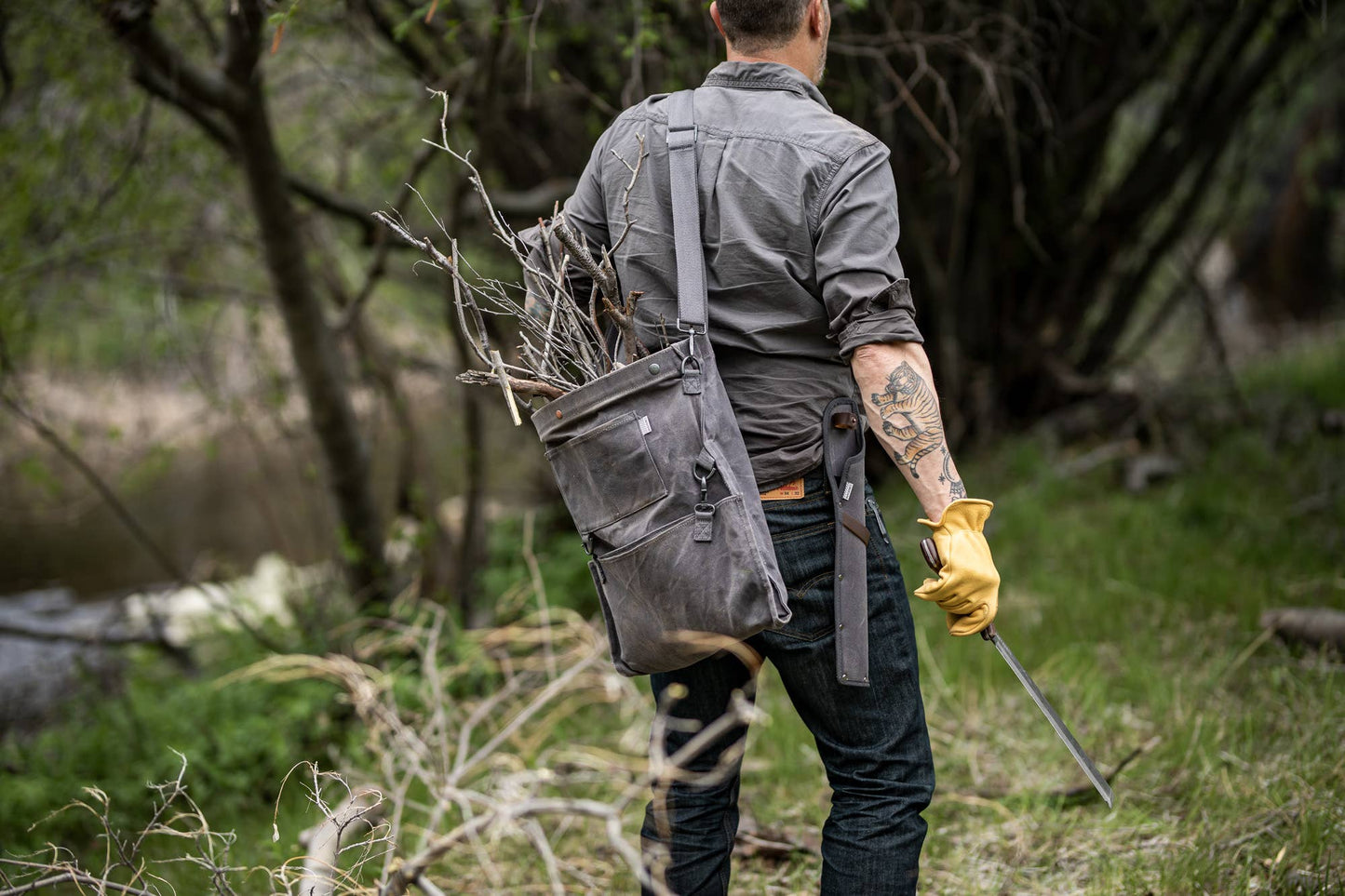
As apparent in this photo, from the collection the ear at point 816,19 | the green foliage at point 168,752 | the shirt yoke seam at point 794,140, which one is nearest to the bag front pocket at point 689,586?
the shirt yoke seam at point 794,140

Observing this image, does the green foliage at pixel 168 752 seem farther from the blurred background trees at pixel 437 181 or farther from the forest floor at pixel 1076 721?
the blurred background trees at pixel 437 181

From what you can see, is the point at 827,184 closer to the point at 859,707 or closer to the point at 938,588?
the point at 938,588

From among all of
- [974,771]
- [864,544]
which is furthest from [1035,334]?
[864,544]

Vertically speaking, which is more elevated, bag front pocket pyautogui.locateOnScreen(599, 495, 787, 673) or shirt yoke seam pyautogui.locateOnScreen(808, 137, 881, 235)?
shirt yoke seam pyautogui.locateOnScreen(808, 137, 881, 235)

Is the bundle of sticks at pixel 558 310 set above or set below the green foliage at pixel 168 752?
above

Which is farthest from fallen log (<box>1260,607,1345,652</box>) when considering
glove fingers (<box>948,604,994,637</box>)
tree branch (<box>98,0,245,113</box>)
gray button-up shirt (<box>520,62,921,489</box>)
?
tree branch (<box>98,0,245,113</box>)

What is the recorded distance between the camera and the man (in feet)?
5.79

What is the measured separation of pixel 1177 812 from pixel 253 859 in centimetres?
279

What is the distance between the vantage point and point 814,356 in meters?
1.88

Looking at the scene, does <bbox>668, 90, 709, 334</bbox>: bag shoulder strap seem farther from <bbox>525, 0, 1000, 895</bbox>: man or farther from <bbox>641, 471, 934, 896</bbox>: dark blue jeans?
<bbox>641, 471, 934, 896</bbox>: dark blue jeans

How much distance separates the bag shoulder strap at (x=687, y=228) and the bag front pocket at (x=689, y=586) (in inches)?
13.6

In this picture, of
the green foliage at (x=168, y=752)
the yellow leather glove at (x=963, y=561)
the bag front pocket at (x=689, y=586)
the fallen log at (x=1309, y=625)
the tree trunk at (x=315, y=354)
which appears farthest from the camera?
the tree trunk at (x=315, y=354)

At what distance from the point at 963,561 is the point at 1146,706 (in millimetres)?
1849

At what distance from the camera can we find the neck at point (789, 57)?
1.89 m
